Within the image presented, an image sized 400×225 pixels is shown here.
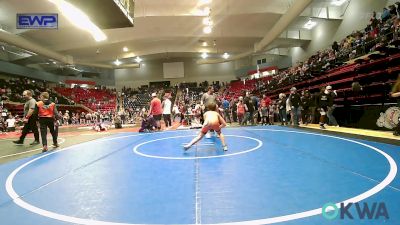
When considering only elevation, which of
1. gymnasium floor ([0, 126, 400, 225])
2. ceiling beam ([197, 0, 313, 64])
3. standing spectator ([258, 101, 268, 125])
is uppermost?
ceiling beam ([197, 0, 313, 64])

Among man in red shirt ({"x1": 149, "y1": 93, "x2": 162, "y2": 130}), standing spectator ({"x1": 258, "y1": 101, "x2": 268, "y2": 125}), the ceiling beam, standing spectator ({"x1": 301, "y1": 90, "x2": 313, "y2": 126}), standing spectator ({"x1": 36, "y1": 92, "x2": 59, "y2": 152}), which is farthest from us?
the ceiling beam

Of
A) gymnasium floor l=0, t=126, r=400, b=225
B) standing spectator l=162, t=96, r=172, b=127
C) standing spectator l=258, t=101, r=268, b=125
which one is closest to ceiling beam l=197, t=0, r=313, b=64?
standing spectator l=258, t=101, r=268, b=125

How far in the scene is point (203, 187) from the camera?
11.5ft

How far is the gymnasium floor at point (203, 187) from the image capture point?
263 cm

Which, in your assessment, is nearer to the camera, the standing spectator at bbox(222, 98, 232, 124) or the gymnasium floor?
the gymnasium floor

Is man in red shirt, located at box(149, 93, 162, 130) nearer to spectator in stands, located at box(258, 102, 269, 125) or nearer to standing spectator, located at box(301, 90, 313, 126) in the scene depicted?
spectator in stands, located at box(258, 102, 269, 125)

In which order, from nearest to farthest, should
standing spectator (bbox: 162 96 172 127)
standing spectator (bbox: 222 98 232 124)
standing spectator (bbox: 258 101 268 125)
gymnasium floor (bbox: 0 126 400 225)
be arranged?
gymnasium floor (bbox: 0 126 400 225), standing spectator (bbox: 162 96 172 127), standing spectator (bbox: 258 101 268 125), standing spectator (bbox: 222 98 232 124)

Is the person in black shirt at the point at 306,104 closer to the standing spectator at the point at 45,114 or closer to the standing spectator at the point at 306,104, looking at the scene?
the standing spectator at the point at 306,104

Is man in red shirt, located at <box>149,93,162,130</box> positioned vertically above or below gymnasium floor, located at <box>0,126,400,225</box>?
above

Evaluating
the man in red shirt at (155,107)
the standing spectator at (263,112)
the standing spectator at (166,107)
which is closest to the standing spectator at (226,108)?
the standing spectator at (263,112)

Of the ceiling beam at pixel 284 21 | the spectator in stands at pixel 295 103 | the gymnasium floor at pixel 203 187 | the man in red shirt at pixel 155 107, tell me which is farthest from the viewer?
the ceiling beam at pixel 284 21

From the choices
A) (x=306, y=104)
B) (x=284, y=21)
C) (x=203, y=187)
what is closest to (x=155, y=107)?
(x=306, y=104)

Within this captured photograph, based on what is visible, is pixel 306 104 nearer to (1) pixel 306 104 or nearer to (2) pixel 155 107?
(1) pixel 306 104

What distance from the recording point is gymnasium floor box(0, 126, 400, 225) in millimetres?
2631
